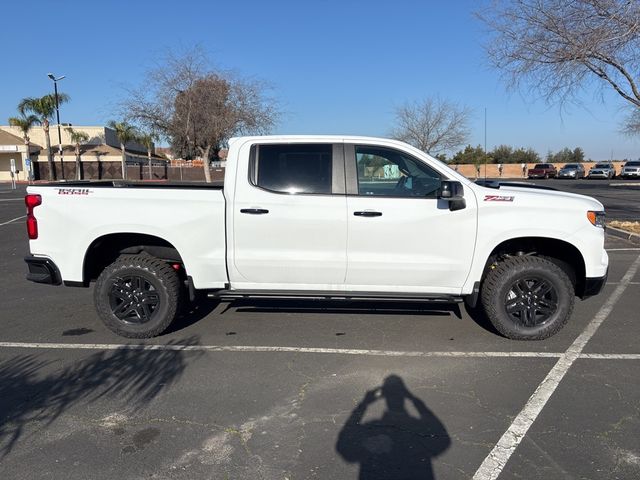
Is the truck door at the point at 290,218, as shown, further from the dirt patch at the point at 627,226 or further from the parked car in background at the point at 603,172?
the parked car in background at the point at 603,172

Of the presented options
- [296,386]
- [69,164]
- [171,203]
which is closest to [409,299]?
[296,386]

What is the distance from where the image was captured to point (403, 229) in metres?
4.85

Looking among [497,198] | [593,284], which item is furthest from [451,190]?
[593,284]

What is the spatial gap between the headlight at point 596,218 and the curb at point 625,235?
7.23m

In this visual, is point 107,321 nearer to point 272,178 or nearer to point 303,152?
point 272,178

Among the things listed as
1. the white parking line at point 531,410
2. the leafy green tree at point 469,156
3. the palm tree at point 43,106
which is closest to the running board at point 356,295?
the white parking line at point 531,410

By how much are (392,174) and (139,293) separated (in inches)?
110

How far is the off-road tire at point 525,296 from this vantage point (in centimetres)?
498

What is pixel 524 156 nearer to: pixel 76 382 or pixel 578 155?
pixel 578 155

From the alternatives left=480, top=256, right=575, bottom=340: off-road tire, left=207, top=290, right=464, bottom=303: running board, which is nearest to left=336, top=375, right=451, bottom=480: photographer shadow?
left=207, top=290, right=464, bottom=303: running board

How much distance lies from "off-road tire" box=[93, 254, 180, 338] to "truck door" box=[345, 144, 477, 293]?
1794 mm

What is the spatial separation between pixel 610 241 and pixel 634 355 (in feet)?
24.9

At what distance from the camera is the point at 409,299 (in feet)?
16.5

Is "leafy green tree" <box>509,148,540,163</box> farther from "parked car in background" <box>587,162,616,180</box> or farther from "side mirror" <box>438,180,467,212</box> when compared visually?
"side mirror" <box>438,180,467,212</box>
